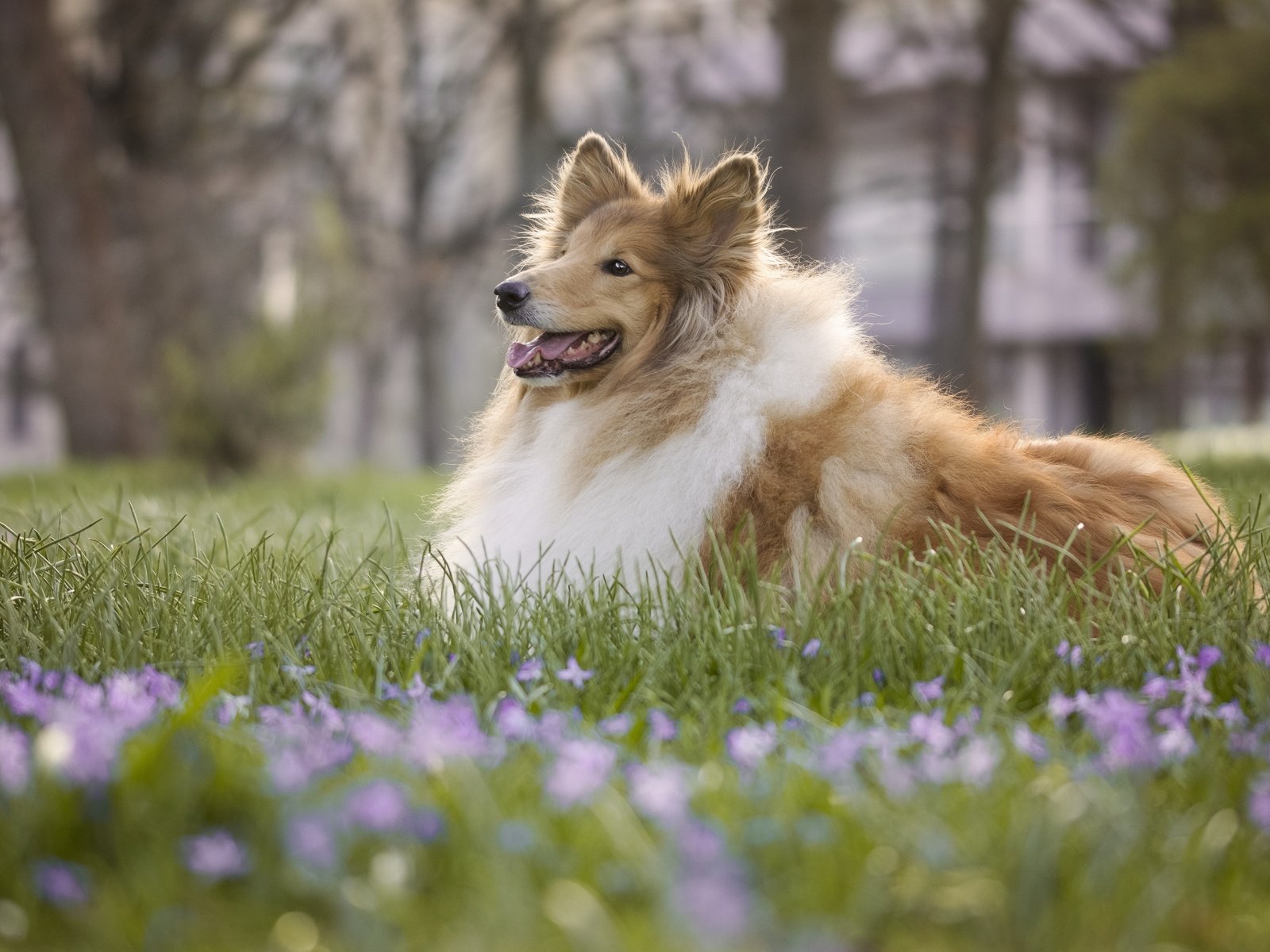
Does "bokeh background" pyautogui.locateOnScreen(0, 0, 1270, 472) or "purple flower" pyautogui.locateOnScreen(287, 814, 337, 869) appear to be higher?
"bokeh background" pyautogui.locateOnScreen(0, 0, 1270, 472)

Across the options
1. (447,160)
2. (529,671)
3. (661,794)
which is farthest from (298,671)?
(447,160)

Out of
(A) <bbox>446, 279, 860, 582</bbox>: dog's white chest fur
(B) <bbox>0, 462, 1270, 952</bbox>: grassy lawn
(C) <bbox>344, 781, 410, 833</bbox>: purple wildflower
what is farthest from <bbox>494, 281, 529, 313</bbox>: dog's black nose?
(C) <bbox>344, 781, 410, 833</bbox>: purple wildflower

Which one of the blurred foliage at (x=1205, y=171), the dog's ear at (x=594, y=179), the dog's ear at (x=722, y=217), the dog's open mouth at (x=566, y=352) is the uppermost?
the blurred foliage at (x=1205, y=171)

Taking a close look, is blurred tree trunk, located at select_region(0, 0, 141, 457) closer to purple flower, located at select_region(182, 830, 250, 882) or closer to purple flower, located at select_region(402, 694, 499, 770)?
purple flower, located at select_region(402, 694, 499, 770)

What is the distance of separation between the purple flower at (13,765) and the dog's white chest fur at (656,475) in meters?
1.62

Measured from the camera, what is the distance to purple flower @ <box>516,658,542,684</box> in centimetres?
261

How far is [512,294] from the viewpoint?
3.98m

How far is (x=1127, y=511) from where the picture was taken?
356cm

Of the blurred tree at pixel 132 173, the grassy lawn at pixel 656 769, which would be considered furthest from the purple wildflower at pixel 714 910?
the blurred tree at pixel 132 173

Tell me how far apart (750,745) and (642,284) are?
2.29 m

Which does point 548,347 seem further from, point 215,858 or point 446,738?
point 215,858

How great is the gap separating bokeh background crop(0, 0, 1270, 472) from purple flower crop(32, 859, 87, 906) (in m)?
9.85

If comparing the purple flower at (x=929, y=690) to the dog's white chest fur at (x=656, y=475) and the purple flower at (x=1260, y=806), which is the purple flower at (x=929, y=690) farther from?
the dog's white chest fur at (x=656, y=475)

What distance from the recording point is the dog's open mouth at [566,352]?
4059 millimetres
